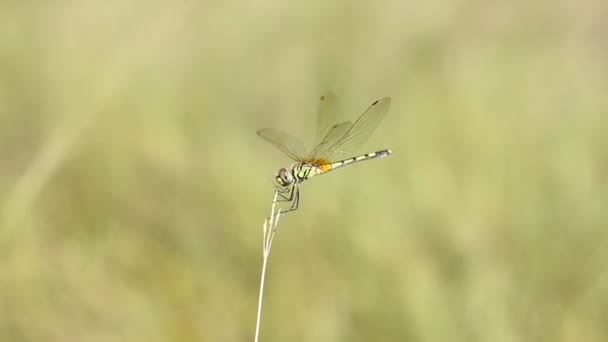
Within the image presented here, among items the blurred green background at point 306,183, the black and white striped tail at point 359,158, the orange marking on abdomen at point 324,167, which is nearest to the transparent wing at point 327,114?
the orange marking on abdomen at point 324,167

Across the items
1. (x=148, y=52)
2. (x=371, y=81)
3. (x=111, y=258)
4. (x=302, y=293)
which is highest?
(x=148, y=52)

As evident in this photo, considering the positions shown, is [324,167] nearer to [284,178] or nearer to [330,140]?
[330,140]

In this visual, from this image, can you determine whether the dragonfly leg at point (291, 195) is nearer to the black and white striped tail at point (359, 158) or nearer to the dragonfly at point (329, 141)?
the dragonfly at point (329, 141)

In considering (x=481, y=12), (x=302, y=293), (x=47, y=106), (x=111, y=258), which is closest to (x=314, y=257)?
(x=302, y=293)

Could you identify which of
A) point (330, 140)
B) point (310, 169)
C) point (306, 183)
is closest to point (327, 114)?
point (330, 140)

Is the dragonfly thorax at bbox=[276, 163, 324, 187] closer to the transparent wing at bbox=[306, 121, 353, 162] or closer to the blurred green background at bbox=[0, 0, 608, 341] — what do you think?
the transparent wing at bbox=[306, 121, 353, 162]

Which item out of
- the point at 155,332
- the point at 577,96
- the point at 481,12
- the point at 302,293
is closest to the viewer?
the point at 155,332

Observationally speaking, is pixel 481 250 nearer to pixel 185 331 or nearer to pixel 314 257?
pixel 314 257
